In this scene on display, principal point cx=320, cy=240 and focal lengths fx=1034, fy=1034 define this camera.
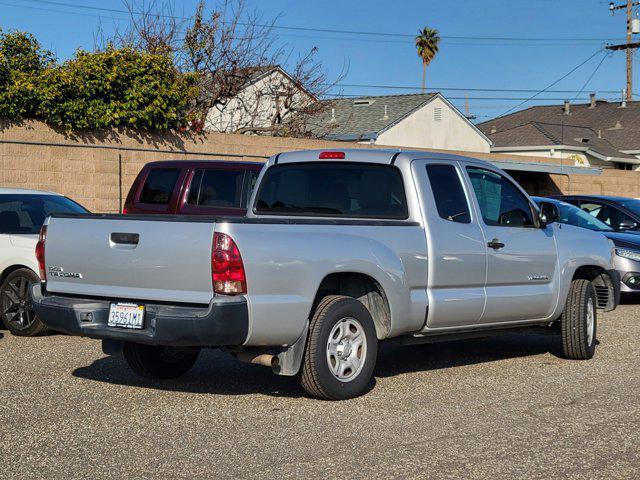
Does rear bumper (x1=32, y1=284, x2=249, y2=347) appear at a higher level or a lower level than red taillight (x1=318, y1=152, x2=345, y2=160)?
lower

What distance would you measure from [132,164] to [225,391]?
13314 millimetres

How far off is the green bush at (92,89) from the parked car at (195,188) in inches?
292

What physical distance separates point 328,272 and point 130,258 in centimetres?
143

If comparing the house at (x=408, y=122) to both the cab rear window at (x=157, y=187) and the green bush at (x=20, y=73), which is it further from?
the cab rear window at (x=157, y=187)

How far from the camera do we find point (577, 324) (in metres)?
9.95

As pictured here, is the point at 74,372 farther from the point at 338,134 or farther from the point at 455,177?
the point at 338,134

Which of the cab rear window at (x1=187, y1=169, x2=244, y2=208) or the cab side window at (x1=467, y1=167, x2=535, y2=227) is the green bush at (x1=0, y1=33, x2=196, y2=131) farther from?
the cab side window at (x1=467, y1=167, x2=535, y2=227)

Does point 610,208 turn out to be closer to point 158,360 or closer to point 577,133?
point 158,360

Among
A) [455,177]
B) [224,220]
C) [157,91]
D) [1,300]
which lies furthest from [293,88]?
[224,220]

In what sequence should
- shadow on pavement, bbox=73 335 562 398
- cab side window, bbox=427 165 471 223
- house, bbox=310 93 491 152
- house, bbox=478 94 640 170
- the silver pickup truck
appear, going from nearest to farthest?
the silver pickup truck, shadow on pavement, bbox=73 335 562 398, cab side window, bbox=427 165 471 223, house, bbox=310 93 491 152, house, bbox=478 94 640 170

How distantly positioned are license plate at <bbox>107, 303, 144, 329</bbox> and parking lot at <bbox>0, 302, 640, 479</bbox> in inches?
25.0

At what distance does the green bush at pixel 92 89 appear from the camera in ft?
67.7

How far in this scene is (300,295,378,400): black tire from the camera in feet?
24.6

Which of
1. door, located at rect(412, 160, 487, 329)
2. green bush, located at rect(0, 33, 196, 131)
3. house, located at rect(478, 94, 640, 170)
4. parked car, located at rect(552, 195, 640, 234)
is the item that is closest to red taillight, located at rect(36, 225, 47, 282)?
door, located at rect(412, 160, 487, 329)
